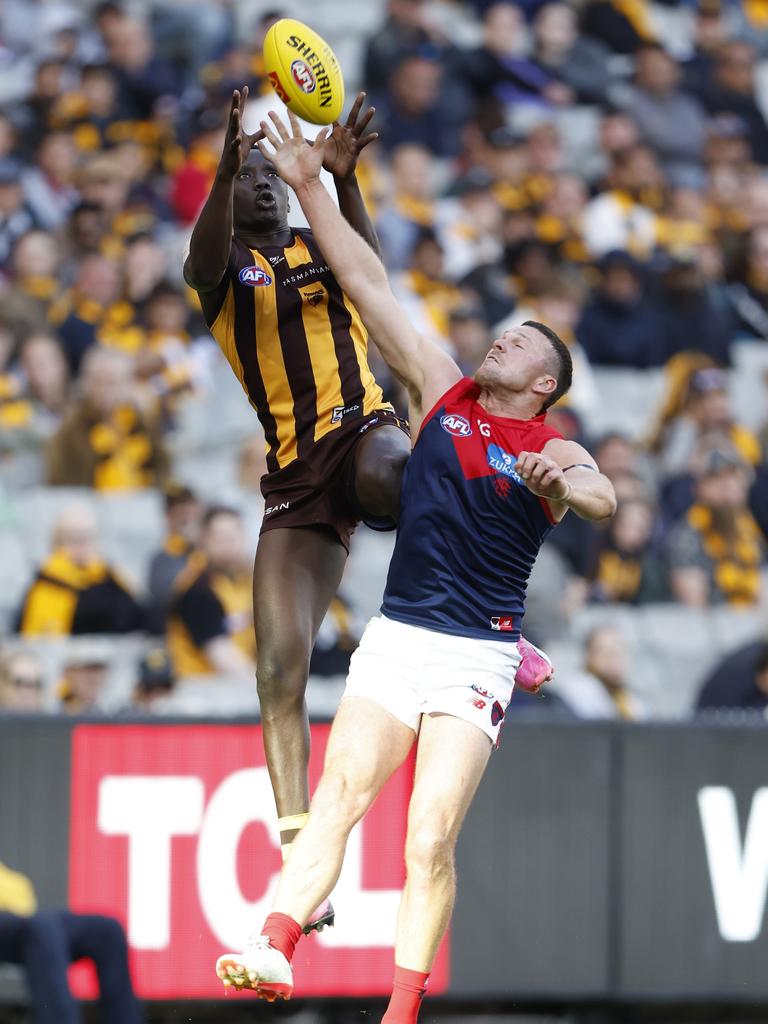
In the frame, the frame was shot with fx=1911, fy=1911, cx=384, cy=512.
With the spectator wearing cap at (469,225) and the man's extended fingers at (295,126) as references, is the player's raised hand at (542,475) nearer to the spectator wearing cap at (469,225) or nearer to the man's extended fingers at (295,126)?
the man's extended fingers at (295,126)

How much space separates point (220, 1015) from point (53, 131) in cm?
718

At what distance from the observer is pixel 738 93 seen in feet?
53.1

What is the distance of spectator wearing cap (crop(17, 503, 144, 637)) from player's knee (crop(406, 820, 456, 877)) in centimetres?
440

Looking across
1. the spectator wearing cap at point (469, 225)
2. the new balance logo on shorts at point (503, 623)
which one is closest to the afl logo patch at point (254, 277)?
the new balance logo on shorts at point (503, 623)

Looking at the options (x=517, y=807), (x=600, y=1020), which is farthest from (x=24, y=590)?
(x=600, y=1020)

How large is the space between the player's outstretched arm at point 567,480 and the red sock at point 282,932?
156cm

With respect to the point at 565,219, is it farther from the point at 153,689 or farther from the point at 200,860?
the point at 200,860

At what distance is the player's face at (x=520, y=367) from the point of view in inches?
255

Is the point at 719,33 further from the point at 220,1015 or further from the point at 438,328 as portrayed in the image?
the point at 220,1015

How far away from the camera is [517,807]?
900 cm

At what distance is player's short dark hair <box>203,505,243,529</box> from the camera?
10.2m

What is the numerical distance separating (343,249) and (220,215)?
429mm

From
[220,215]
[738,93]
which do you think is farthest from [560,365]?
[738,93]

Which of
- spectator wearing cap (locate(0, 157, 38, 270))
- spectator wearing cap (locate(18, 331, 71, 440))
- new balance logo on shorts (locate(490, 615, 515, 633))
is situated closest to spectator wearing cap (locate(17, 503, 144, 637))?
spectator wearing cap (locate(18, 331, 71, 440))
